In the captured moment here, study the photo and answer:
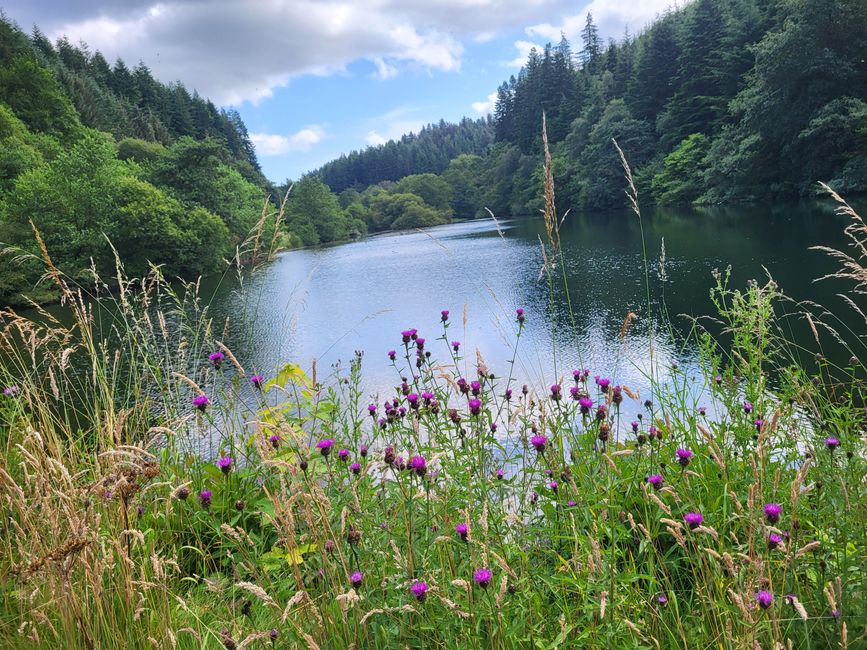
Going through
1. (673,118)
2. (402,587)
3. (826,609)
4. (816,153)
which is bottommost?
(826,609)

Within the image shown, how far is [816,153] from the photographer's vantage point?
85.1 ft

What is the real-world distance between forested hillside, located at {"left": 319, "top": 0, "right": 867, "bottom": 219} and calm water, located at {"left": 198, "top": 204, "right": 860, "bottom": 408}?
15.0ft

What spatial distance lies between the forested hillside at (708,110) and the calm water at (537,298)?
4.58m

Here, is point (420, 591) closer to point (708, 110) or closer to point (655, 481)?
point (655, 481)

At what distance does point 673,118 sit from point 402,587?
45.6 m

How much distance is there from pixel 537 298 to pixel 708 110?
33935mm

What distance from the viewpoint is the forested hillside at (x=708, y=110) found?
25.1m

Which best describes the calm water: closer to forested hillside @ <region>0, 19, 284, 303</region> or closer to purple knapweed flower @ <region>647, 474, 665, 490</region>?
purple knapweed flower @ <region>647, 474, 665, 490</region>

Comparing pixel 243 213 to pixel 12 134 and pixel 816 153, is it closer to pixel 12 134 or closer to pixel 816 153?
pixel 12 134

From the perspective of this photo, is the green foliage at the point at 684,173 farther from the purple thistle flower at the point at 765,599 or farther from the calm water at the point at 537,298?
the purple thistle flower at the point at 765,599

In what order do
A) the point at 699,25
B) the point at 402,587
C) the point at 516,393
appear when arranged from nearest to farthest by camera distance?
the point at 402,587 → the point at 516,393 → the point at 699,25

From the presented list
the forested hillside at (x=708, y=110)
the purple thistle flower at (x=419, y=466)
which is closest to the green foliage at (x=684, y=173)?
the forested hillside at (x=708, y=110)

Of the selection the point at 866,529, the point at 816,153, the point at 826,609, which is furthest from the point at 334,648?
the point at 816,153

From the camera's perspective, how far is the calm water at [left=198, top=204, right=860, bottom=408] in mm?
7707
